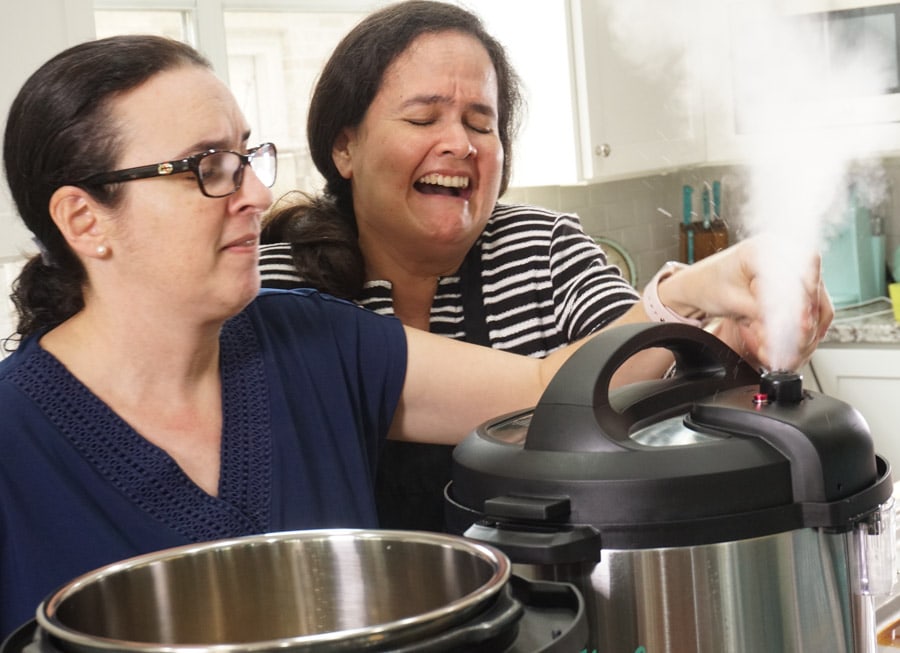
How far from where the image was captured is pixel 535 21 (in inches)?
129

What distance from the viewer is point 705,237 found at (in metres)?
3.88

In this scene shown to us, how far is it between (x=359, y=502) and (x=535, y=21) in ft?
7.41

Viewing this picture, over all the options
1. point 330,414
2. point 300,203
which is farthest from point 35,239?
point 300,203

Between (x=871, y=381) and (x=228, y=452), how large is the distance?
8.51 ft

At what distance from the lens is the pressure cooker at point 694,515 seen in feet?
2.39

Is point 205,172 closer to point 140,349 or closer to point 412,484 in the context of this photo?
point 140,349

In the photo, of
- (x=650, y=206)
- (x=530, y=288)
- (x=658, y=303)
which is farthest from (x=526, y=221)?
(x=650, y=206)

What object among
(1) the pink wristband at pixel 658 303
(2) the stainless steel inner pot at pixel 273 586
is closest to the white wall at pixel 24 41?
(1) the pink wristband at pixel 658 303

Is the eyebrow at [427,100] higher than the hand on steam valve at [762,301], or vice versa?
the eyebrow at [427,100]

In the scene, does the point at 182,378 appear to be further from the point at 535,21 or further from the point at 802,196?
the point at 535,21

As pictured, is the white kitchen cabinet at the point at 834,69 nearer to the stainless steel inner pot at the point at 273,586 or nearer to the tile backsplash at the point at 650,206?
the tile backsplash at the point at 650,206

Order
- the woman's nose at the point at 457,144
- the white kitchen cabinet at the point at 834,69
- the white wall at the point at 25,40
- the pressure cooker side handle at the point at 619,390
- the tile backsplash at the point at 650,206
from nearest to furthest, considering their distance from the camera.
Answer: the pressure cooker side handle at the point at 619,390 → the woman's nose at the point at 457,144 → the white wall at the point at 25,40 → the white kitchen cabinet at the point at 834,69 → the tile backsplash at the point at 650,206

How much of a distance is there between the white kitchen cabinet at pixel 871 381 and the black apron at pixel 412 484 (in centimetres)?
221

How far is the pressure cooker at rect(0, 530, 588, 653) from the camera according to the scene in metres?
0.66
